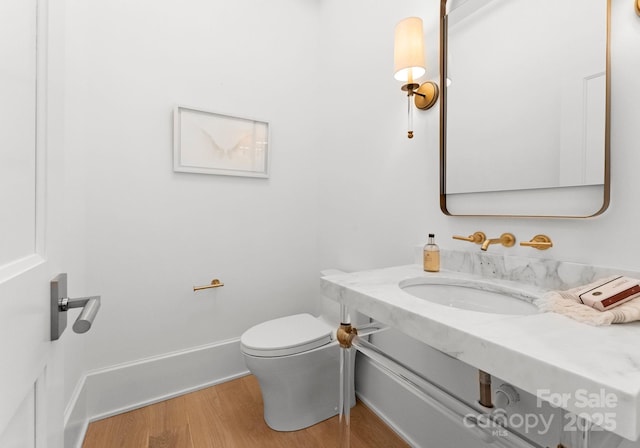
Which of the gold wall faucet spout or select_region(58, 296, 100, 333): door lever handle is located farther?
the gold wall faucet spout

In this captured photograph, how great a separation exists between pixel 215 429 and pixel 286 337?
566mm

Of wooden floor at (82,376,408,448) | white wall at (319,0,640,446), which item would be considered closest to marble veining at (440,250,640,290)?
white wall at (319,0,640,446)

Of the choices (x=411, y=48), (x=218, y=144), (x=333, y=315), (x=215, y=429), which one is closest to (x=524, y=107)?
(x=411, y=48)

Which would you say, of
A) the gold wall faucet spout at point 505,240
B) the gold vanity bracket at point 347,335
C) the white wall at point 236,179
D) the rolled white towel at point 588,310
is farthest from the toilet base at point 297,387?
the rolled white towel at point 588,310

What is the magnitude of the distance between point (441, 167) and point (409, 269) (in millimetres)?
470

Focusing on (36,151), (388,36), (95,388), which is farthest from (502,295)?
(95,388)

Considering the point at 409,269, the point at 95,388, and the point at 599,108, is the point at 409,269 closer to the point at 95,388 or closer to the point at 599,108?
the point at 599,108

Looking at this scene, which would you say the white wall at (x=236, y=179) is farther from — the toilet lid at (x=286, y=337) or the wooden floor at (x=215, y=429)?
the toilet lid at (x=286, y=337)

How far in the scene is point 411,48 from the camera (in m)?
1.24

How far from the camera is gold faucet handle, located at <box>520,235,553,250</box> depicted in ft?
3.13

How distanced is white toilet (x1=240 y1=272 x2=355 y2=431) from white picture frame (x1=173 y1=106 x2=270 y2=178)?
3.28ft

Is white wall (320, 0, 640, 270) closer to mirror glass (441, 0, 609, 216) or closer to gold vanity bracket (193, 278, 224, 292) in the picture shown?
mirror glass (441, 0, 609, 216)

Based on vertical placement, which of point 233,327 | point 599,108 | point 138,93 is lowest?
point 233,327

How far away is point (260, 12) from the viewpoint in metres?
1.96
